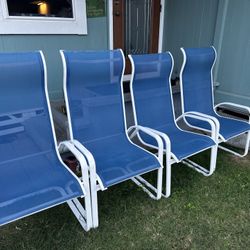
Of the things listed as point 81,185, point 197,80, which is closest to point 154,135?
point 81,185

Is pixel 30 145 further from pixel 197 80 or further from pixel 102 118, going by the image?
pixel 197 80

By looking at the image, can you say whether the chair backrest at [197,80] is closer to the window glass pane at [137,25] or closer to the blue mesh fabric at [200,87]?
the blue mesh fabric at [200,87]

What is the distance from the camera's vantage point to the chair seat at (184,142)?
6.60 feet

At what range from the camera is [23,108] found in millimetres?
1703

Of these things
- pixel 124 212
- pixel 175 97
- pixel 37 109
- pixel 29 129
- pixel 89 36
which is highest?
pixel 89 36

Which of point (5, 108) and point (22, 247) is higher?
point (5, 108)

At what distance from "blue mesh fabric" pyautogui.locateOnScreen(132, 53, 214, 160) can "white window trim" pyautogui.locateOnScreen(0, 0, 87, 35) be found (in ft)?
4.49

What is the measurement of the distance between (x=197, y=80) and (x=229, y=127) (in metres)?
0.63

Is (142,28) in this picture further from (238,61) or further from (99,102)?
(99,102)

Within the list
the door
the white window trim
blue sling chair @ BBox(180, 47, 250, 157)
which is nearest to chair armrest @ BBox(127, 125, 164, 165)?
blue sling chair @ BBox(180, 47, 250, 157)

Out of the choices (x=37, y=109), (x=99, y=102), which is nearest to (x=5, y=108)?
(x=37, y=109)

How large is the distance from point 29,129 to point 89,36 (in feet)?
6.69

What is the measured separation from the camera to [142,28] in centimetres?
372

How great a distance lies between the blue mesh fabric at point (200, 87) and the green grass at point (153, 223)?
615 millimetres
